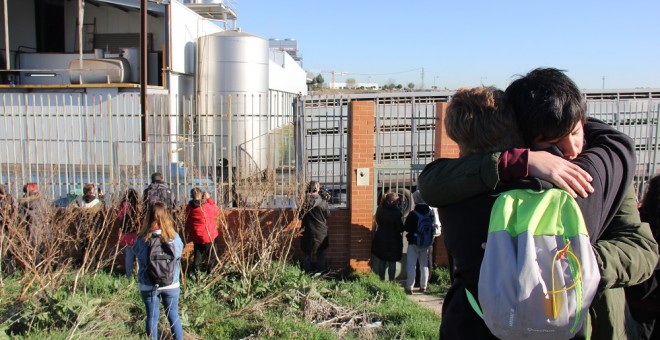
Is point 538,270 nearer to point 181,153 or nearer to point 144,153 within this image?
point 144,153

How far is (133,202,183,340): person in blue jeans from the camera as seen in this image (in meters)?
5.30

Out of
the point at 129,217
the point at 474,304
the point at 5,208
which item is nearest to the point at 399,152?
the point at 129,217

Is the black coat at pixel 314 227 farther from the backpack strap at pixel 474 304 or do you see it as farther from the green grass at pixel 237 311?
the backpack strap at pixel 474 304

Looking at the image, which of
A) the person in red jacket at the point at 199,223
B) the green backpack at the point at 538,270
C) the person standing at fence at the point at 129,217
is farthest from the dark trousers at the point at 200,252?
the green backpack at the point at 538,270

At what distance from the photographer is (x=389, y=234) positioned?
803 cm

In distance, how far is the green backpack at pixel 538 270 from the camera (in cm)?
157

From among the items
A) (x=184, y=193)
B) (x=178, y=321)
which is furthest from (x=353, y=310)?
(x=184, y=193)

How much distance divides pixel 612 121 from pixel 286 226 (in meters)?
7.07

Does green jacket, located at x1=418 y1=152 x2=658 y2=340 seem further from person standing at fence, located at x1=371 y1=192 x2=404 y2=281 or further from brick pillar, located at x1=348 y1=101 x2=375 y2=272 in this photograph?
brick pillar, located at x1=348 y1=101 x2=375 y2=272

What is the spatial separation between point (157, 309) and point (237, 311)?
1070mm

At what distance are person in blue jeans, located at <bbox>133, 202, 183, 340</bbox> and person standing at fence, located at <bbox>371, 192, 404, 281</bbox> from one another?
11.1 feet

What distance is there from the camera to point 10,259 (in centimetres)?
671

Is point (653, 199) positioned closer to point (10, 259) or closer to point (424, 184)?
point (424, 184)

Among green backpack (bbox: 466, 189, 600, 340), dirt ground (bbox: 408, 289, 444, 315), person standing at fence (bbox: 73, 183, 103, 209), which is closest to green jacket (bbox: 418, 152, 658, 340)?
green backpack (bbox: 466, 189, 600, 340)
